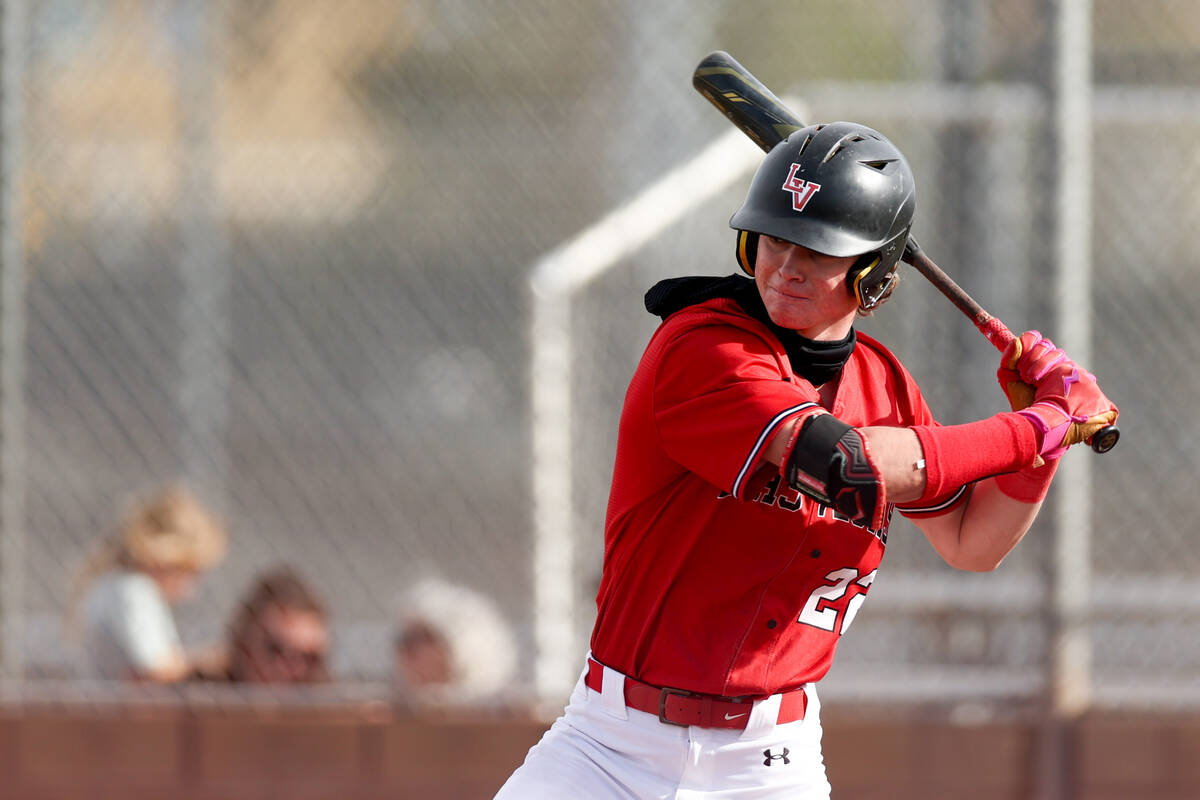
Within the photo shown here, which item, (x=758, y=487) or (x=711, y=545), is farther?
(x=711, y=545)

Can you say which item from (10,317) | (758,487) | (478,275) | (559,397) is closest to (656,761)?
(758,487)

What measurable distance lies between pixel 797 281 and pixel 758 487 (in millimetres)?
349

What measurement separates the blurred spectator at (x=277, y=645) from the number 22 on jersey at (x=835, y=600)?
2092mm

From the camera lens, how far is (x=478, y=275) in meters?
8.11

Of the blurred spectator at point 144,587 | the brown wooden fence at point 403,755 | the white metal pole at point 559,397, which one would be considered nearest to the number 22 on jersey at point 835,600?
the white metal pole at point 559,397

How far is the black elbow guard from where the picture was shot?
2014mm

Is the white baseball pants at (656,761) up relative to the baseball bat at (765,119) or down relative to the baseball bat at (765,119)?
down

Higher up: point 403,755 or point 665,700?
point 665,700

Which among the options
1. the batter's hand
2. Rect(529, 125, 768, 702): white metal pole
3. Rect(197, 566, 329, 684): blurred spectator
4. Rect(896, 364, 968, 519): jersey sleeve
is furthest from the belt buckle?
Rect(197, 566, 329, 684): blurred spectator

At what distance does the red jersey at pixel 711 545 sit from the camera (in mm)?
Result: 2172

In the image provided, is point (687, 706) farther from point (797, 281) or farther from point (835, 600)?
point (797, 281)

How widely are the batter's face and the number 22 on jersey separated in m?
0.45

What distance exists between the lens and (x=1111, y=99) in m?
4.41

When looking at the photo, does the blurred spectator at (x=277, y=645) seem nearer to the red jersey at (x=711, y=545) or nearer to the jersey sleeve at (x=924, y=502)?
the red jersey at (x=711, y=545)
